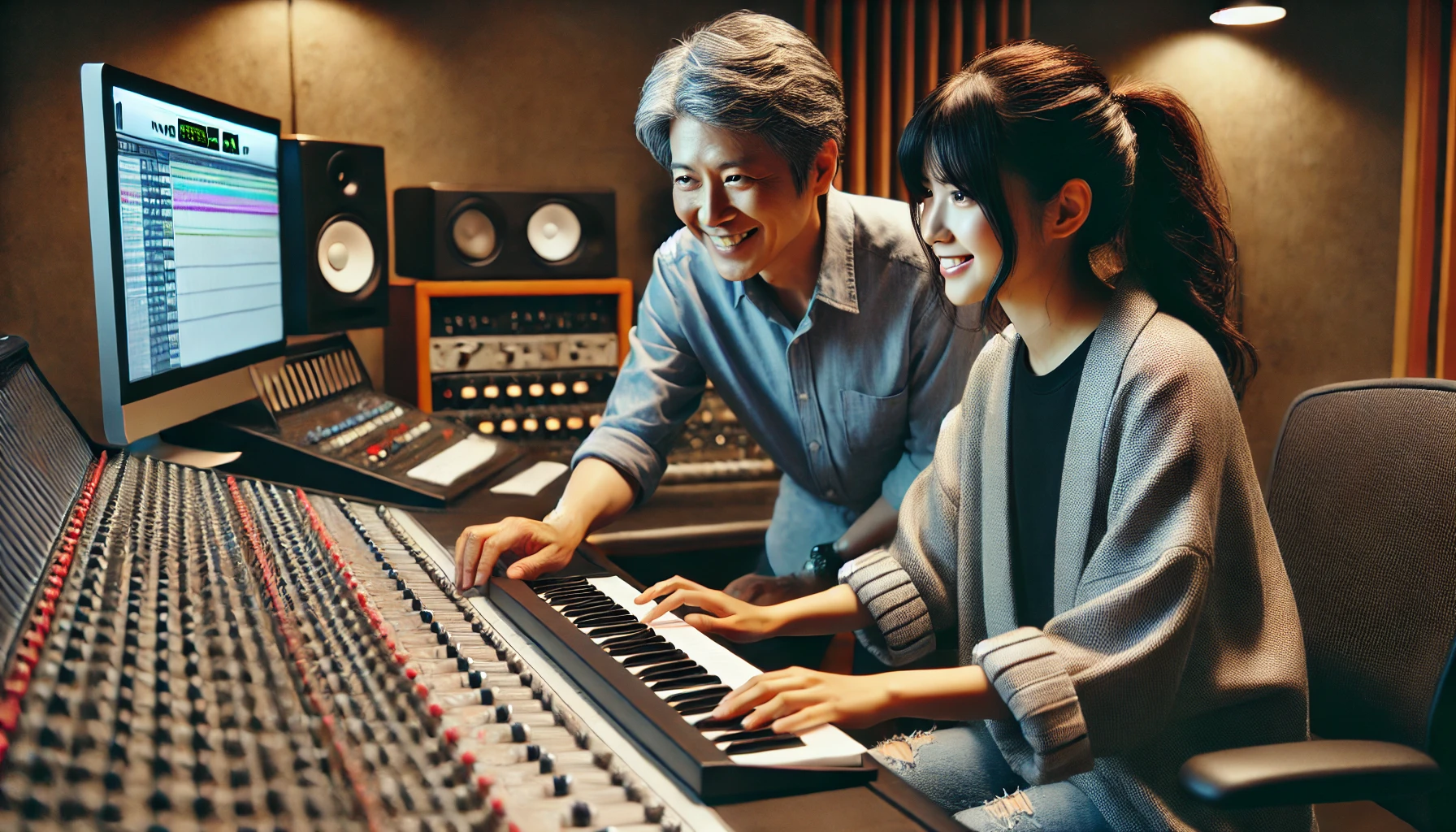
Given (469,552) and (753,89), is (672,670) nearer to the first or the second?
(469,552)

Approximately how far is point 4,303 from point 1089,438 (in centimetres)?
274

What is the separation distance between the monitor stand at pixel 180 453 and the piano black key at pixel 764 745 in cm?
118

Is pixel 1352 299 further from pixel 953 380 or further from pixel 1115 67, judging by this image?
pixel 953 380

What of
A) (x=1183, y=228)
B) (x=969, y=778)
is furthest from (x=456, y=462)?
(x=1183, y=228)

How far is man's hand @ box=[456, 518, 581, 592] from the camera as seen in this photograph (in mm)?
1252

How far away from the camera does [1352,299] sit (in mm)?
4281

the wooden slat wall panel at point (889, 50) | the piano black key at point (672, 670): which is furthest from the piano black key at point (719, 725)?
the wooden slat wall panel at point (889, 50)

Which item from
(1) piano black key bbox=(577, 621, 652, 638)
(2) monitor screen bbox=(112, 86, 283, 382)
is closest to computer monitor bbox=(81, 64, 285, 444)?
(2) monitor screen bbox=(112, 86, 283, 382)

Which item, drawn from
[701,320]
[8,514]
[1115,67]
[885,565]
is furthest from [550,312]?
[1115,67]

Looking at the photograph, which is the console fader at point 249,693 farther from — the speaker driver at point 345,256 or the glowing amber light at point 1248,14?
the glowing amber light at point 1248,14

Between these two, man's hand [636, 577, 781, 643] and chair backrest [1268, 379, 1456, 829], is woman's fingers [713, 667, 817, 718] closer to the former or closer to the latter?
man's hand [636, 577, 781, 643]

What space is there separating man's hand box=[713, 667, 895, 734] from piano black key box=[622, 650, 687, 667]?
5.5 inches

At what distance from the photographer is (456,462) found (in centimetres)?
202

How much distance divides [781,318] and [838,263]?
13 cm
